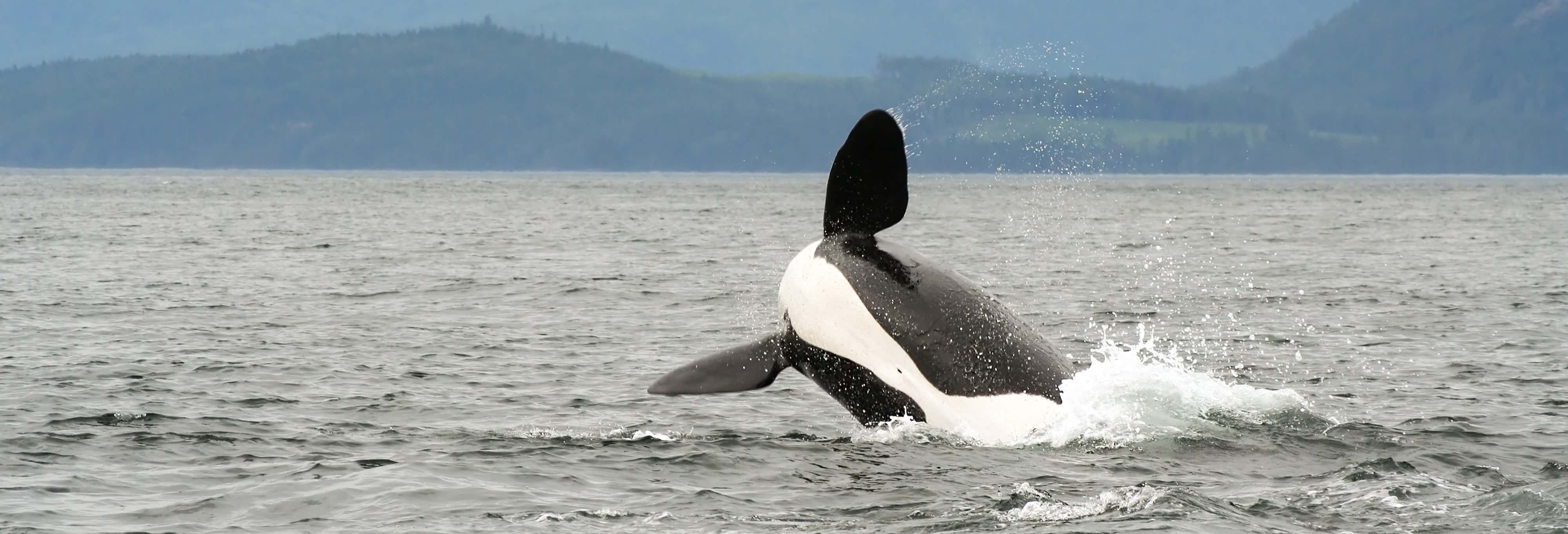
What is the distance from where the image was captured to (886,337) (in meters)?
11.6

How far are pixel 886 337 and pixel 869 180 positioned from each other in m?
1.16

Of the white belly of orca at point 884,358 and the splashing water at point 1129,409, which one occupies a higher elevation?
the white belly of orca at point 884,358

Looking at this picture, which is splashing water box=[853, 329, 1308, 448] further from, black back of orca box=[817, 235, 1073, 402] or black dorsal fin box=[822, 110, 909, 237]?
black dorsal fin box=[822, 110, 909, 237]

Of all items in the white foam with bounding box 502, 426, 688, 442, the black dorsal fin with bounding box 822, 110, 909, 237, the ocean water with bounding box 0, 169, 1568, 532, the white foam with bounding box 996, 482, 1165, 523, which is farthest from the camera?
the white foam with bounding box 502, 426, 688, 442

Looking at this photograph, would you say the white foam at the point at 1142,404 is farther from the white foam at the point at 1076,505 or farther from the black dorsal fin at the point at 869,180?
the black dorsal fin at the point at 869,180

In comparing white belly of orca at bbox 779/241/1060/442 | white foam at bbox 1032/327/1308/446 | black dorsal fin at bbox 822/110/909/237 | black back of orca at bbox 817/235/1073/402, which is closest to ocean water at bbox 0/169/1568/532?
white foam at bbox 1032/327/1308/446

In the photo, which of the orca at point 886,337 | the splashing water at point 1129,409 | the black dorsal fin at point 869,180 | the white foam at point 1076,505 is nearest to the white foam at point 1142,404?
the splashing water at point 1129,409

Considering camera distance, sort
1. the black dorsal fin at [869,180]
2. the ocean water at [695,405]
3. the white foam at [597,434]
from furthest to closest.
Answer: the white foam at [597,434] → the black dorsal fin at [869,180] → the ocean water at [695,405]

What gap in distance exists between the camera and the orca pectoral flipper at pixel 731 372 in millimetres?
11680

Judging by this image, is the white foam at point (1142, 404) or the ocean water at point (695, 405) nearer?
the ocean water at point (695, 405)

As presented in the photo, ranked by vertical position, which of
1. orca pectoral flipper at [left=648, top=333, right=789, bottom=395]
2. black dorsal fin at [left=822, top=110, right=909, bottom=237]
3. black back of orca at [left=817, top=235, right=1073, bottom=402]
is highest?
black dorsal fin at [left=822, top=110, right=909, bottom=237]

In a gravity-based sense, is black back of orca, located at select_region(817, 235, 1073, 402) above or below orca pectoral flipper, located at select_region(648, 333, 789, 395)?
above

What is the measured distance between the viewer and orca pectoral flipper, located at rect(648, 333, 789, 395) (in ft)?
38.3

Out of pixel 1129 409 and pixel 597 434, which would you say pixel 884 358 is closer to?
pixel 1129 409
